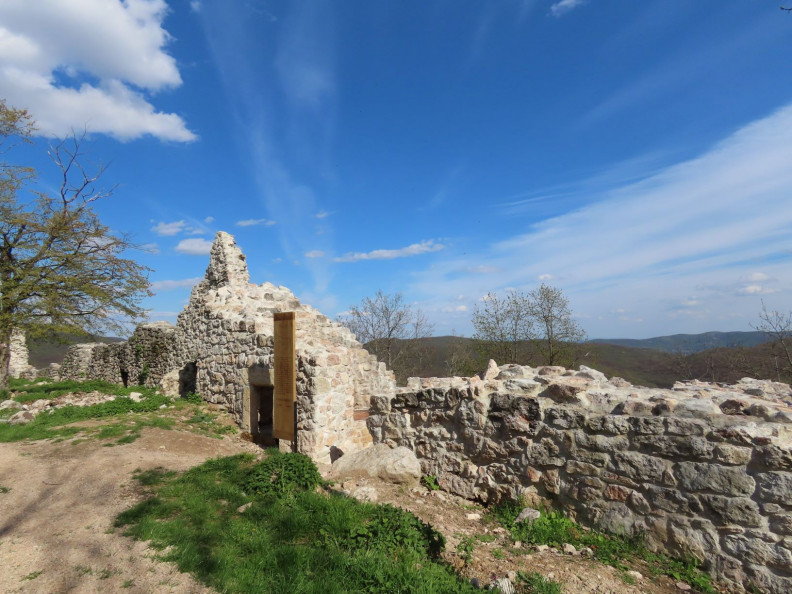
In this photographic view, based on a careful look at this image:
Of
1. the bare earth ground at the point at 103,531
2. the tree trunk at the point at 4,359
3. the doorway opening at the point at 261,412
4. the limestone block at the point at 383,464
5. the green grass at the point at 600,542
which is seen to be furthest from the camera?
the tree trunk at the point at 4,359

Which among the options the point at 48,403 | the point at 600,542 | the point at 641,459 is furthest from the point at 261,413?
the point at 641,459

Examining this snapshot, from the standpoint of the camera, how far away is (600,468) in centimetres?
497

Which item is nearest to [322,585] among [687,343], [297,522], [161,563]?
[297,522]

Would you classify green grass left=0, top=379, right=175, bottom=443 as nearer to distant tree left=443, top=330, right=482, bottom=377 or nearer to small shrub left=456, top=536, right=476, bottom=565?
small shrub left=456, top=536, right=476, bottom=565

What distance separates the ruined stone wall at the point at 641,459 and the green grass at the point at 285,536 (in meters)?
1.91

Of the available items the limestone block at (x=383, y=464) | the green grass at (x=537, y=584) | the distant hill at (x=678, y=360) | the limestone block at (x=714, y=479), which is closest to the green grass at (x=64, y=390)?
the limestone block at (x=383, y=464)

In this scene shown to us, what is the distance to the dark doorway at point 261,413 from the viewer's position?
916 cm

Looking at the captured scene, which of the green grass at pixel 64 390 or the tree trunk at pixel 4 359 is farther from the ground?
the tree trunk at pixel 4 359

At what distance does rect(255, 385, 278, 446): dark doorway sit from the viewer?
9.16m

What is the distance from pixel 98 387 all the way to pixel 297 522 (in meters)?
12.5

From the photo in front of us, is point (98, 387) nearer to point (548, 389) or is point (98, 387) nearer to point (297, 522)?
point (297, 522)

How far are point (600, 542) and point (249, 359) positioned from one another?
756cm

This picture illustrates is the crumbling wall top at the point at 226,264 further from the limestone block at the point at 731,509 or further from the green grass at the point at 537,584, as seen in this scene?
the limestone block at the point at 731,509

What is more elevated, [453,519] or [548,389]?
[548,389]
